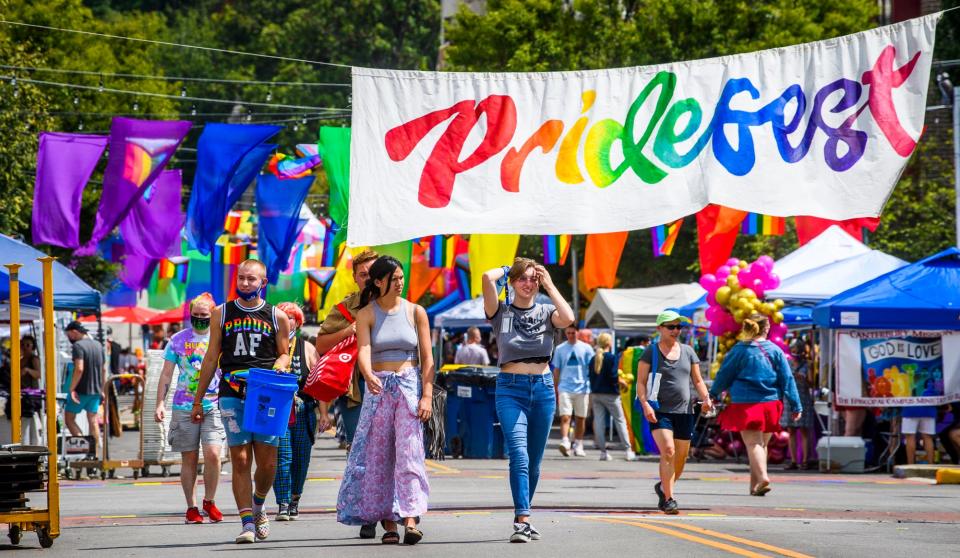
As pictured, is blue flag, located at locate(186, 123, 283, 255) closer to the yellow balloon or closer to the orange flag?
the orange flag

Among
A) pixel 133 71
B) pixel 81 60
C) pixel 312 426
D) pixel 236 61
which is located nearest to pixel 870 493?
pixel 312 426

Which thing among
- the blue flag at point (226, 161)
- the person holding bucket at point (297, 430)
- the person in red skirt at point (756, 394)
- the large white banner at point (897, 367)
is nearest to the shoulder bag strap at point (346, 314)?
the person holding bucket at point (297, 430)

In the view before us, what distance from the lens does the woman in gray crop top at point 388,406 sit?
964 centimetres

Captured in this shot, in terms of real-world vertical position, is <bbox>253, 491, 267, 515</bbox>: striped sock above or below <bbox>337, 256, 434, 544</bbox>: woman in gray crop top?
below

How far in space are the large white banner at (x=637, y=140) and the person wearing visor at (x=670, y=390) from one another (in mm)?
1229

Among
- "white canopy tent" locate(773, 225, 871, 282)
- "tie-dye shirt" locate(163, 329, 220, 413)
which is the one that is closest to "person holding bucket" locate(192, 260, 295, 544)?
"tie-dye shirt" locate(163, 329, 220, 413)

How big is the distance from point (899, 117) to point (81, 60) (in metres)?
41.2

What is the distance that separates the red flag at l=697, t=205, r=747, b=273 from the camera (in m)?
17.5

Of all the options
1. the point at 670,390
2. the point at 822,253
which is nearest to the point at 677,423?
the point at 670,390

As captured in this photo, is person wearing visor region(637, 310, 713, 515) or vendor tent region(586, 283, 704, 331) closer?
person wearing visor region(637, 310, 713, 515)

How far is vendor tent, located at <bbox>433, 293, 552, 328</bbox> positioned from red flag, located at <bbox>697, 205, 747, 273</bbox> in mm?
13748

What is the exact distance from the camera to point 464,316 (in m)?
32.1

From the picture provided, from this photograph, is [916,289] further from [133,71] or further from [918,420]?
[133,71]

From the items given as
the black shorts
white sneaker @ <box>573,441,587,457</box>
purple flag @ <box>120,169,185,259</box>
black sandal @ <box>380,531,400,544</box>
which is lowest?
white sneaker @ <box>573,441,587,457</box>
